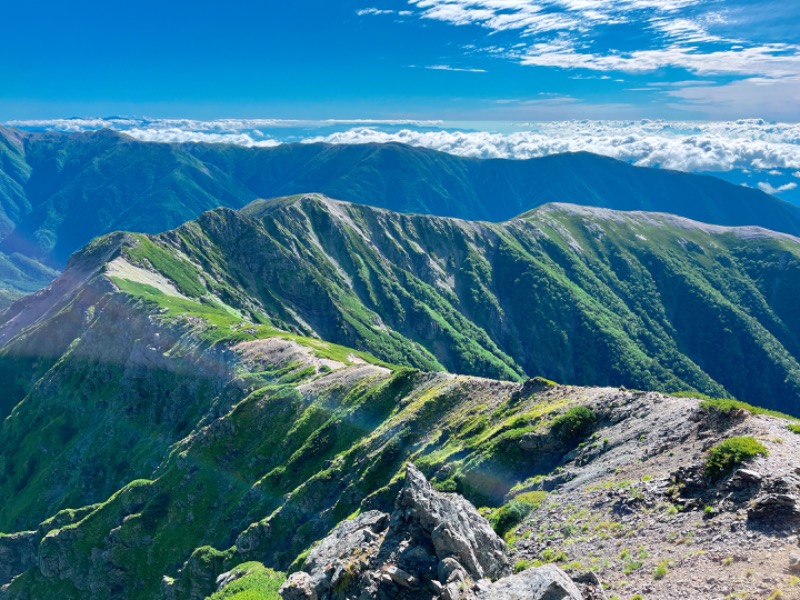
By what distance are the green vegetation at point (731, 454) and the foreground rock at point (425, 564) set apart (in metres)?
15.0

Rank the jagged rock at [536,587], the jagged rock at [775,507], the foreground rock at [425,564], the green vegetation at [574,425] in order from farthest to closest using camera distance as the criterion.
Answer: the green vegetation at [574,425] < the jagged rock at [775,507] < the foreground rock at [425,564] < the jagged rock at [536,587]

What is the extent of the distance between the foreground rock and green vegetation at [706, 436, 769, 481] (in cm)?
1505

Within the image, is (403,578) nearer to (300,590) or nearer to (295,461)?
(300,590)

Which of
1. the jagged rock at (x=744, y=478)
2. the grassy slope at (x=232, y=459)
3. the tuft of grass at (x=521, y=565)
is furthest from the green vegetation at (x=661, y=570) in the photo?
the grassy slope at (x=232, y=459)

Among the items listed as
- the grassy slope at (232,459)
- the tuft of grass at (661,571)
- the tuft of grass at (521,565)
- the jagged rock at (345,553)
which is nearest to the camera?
the tuft of grass at (661,571)

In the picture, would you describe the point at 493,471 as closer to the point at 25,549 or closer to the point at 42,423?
the point at 25,549

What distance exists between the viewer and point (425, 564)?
35.7 m

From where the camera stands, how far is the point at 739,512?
34312mm

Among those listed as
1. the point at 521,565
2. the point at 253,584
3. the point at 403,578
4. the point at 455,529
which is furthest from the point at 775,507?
the point at 253,584

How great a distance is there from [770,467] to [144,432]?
166 meters

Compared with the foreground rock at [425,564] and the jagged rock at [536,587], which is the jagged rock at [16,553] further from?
the jagged rock at [536,587]

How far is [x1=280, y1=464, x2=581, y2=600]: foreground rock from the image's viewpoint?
31.8 m

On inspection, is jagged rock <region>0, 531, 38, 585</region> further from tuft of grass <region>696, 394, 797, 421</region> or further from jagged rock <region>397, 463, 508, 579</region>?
tuft of grass <region>696, 394, 797, 421</region>

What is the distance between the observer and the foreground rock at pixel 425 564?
3177 centimetres
